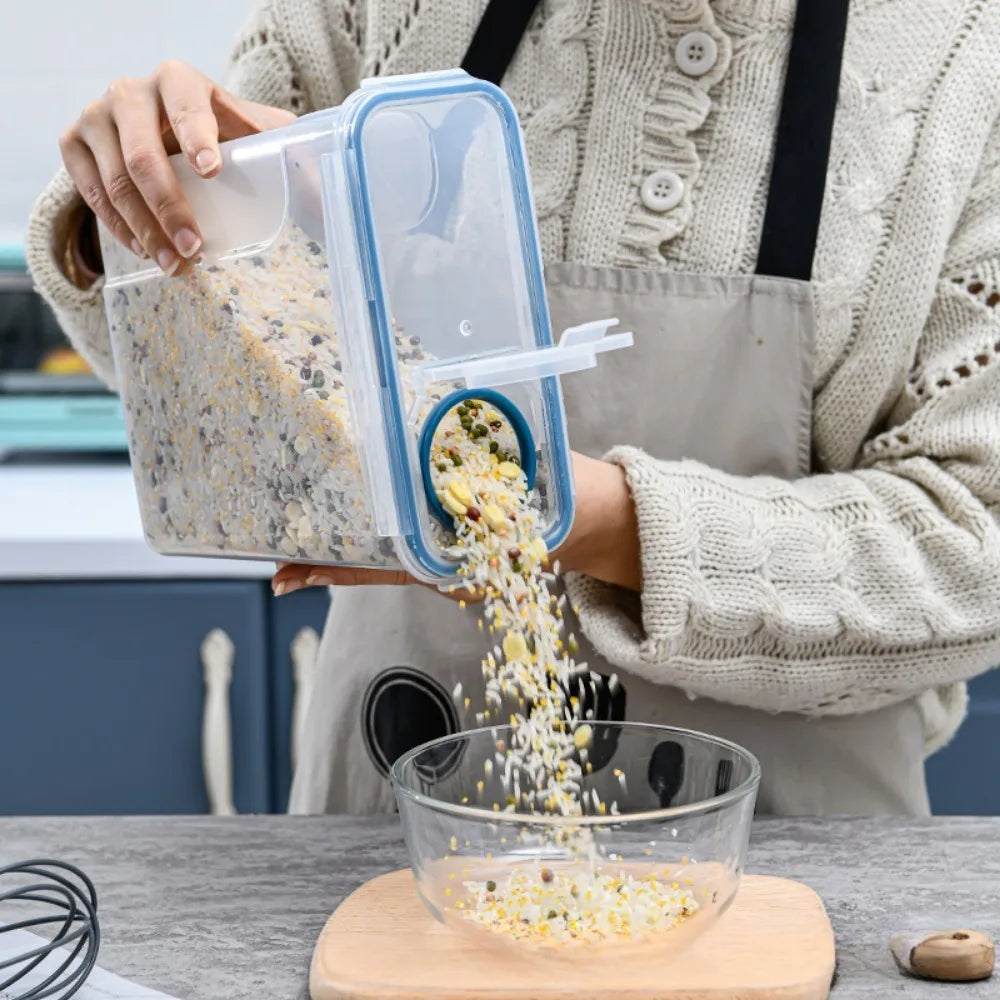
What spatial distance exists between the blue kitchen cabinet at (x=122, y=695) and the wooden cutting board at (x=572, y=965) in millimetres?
921

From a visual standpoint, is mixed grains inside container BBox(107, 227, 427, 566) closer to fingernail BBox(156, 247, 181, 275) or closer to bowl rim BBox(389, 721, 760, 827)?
fingernail BBox(156, 247, 181, 275)

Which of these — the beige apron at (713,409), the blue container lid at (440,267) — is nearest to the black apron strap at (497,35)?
the beige apron at (713,409)

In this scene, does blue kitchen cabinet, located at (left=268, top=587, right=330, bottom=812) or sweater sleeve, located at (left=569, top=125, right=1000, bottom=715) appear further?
blue kitchen cabinet, located at (left=268, top=587, right=330, bottom=812)

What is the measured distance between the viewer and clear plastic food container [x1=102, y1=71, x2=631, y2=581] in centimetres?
62

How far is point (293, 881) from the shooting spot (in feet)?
2.63

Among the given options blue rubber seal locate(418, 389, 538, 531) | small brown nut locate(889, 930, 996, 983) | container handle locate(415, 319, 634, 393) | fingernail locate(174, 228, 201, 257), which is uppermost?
fingernail locate(174, 228, 201, 257)

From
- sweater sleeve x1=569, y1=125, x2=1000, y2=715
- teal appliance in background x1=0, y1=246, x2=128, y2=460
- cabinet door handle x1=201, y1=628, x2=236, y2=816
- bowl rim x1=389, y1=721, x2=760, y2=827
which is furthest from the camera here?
teal appliance in background x1=0, y1=246, x2=128, y2=460

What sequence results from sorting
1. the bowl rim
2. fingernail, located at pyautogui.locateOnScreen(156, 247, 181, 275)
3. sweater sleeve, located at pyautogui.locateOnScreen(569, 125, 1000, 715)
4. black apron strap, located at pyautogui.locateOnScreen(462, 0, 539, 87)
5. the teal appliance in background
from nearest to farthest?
the bowl rim → fingernail, located at pyautogui.locateOnScreen(156, 247, 181, 275) → sweater sleeve, located at pyautogui.locateOnScreen(569, 125, 1000, 715) → black apron strap, located at pyautogui.locateOnScreen(462, 0, 539, 87) → the teal appliance in background

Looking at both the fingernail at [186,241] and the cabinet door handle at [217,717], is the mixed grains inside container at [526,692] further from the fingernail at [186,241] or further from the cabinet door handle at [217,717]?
the cabinet door handle at [217,717]

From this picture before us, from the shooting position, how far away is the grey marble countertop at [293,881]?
0.68 meters

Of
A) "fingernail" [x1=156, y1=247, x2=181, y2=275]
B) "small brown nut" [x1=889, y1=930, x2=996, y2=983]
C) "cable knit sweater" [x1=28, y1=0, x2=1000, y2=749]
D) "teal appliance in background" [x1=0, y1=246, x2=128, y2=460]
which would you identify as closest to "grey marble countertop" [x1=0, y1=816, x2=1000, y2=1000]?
"small brown nut" [x1=889, y1=930, x2=996, y2=983]

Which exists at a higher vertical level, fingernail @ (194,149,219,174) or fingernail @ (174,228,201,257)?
fingernail @ (194,149,219,174)

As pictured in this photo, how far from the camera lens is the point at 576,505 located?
2.62ft

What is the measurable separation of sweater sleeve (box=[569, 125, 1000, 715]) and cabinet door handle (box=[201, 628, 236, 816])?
80 centimetres
